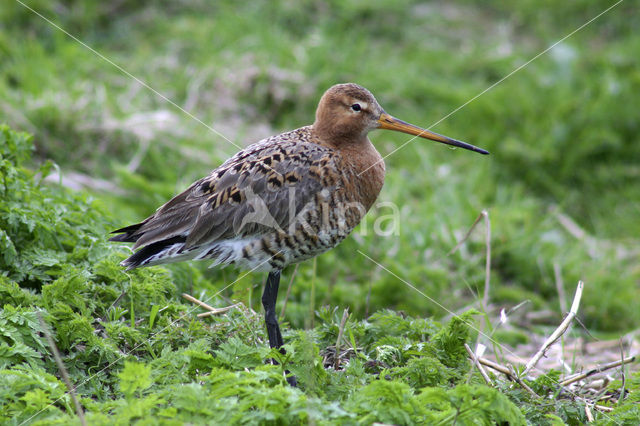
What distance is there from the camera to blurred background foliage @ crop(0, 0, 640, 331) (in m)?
6.14

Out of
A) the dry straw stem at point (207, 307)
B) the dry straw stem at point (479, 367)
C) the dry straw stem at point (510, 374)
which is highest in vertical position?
the dry straw stem at point (207, 307)

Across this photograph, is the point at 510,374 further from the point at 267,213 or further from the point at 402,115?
the point at 402,115

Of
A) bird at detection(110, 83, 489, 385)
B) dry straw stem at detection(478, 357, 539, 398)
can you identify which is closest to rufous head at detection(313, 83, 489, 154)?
bird at detection(110, 83, 489, 385)

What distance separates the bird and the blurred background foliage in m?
0.58

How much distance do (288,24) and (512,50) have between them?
9.05 ft

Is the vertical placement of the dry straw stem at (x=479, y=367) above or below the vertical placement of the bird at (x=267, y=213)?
below

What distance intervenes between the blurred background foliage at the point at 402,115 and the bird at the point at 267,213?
578mm

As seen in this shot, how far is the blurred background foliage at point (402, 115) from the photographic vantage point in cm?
614

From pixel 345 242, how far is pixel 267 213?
83.8 inches

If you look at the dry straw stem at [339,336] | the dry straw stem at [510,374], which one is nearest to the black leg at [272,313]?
the dry straw stem at [339,336]

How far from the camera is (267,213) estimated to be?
4094 millimetres

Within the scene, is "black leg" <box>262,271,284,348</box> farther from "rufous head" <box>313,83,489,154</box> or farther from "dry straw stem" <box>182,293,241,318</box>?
"rufous head" <box>313,83,489,154</box>

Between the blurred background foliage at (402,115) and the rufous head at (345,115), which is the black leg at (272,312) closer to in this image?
the blurred background foliage at (402,115)

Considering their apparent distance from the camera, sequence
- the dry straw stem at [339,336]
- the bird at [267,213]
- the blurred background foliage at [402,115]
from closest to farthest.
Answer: the dry straw stem at [339,336]
the bird at [267,213]
the blurred background foliage at [402,115]
